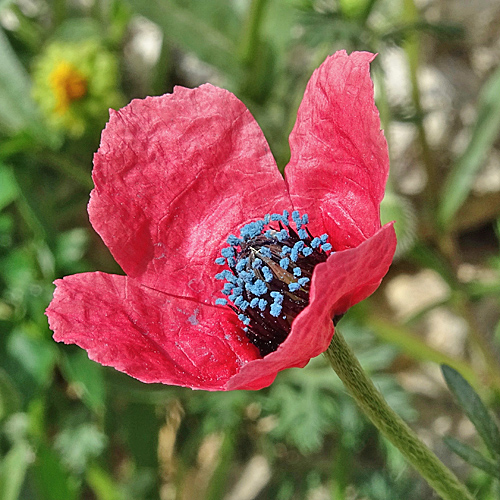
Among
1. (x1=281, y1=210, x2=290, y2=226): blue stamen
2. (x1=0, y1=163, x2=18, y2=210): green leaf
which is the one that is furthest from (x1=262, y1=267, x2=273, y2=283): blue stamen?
(x1=0, y1=163, x2=18, y2=210): green leaf

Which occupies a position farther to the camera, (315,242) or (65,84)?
(65,84)

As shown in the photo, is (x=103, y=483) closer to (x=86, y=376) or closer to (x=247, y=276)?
(x=86, y=376)

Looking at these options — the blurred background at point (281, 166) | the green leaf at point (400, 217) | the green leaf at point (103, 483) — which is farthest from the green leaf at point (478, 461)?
the green leaf at point (103, 483)

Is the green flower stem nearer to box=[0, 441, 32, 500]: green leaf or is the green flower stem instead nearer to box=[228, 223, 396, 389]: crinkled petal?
box=[228, 223, 396, 389]: crinkled petal

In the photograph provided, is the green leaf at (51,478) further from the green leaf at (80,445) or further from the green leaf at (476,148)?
the green leaf at (476,148)

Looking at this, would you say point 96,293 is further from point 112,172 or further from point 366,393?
point 366,393

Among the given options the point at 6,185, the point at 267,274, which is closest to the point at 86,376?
the point at 6,185

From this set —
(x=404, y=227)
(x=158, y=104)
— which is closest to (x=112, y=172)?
(x=158, y=104)
